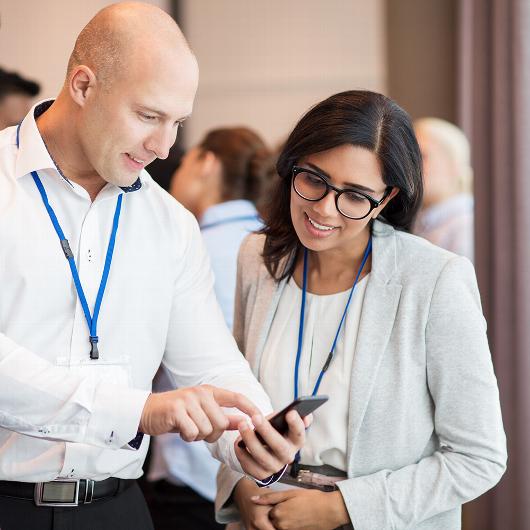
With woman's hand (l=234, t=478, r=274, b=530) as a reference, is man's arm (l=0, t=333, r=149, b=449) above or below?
above

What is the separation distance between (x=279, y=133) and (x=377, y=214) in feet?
12.5

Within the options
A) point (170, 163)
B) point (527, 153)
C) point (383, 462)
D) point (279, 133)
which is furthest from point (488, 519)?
point (279, 133)

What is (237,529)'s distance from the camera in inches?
76.9

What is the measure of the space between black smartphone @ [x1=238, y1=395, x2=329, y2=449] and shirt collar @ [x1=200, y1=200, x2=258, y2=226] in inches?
60.8

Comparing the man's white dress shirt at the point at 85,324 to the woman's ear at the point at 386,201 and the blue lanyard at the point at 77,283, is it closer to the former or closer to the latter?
the blue lanyard at the point at 77,283

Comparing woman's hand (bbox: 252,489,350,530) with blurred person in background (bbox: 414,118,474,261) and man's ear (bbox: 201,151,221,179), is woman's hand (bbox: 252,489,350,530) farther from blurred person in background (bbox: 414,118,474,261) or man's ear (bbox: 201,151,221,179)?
blurred person in background (bbox: 414,118,474,261)

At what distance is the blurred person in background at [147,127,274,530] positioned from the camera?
297 cm

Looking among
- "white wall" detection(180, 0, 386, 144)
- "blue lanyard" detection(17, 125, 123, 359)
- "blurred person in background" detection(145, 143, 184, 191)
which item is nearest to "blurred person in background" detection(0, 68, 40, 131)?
"blue lanyard" detection(17, 125, 123, 359)

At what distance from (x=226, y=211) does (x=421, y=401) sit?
1438 mm

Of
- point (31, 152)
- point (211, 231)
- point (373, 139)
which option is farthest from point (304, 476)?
point (211, 231)

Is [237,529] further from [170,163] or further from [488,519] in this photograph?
[170,163]

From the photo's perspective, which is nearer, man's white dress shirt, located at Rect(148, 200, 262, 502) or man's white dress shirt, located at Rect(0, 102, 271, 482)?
man's white dress shirt, located at Rect(0, 102, 271, 482)

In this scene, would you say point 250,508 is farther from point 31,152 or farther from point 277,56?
point 277,56

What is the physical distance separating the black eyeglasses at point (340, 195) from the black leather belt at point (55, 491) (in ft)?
2.32
